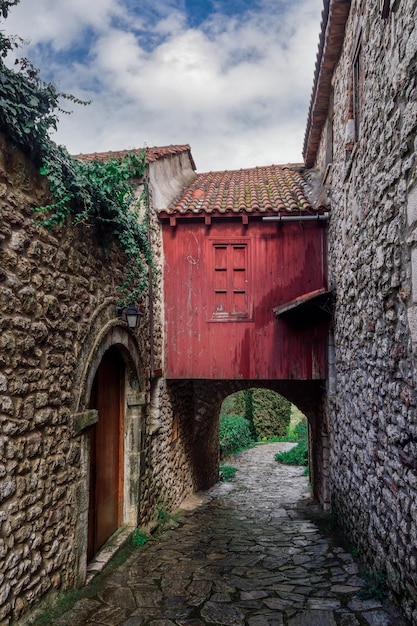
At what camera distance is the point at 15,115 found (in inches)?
116

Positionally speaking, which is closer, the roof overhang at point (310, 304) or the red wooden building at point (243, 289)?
the roof overhang at point (310, 304)

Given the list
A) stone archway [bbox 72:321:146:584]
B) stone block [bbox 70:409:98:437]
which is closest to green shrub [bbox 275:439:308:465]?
stone archway [bbox 72:321:146:584]

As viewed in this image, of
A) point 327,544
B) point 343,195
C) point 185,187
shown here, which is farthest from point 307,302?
point 185,187

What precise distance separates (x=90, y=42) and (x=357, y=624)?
45.3ft

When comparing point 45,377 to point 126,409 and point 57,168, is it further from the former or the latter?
point 126,409

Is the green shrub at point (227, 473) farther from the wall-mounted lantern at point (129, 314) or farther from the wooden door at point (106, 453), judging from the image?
the wall-mounted lantern at point (129, 314)

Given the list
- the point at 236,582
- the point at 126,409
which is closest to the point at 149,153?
the point at 126,409

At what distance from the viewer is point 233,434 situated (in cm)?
1622

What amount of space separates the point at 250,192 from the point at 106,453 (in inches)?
212

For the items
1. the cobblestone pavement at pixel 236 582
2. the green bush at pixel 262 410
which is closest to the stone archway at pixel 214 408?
the cobblestone pavement at pixel 236 582

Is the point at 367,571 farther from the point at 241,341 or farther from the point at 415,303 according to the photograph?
the point at 241,341

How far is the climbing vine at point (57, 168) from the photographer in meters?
2.93

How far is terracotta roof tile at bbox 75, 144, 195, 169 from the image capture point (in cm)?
651

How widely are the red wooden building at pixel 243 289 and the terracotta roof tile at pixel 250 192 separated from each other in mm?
36
